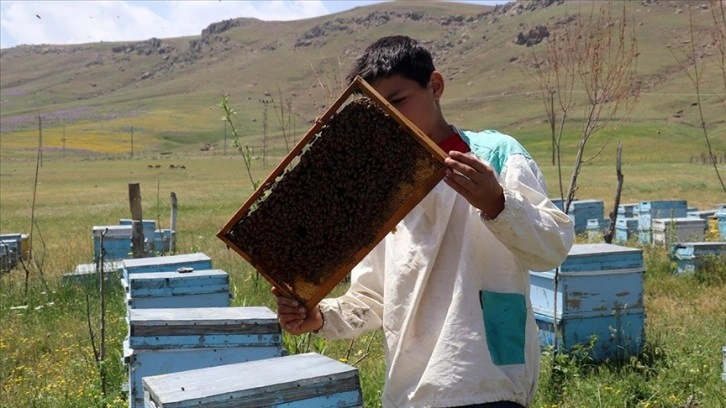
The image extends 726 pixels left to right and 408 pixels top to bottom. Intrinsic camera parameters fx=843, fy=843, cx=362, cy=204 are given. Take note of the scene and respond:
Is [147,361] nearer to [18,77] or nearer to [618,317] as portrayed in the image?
[618,317]

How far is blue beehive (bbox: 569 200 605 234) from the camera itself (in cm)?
1612

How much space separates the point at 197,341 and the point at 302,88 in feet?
144

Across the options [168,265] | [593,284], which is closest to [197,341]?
[168,265]

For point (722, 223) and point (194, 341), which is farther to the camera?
point (722, 223)

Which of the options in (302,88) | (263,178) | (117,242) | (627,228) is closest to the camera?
(117,242)

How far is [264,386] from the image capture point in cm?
275

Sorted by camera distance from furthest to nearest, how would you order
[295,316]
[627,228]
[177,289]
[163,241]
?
[627,228]
[163,241]
[177,289]
[295,316]

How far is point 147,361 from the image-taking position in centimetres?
436

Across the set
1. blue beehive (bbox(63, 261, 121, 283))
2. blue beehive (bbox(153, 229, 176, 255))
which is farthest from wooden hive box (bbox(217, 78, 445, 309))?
blue beehive (bbox(153, 229, 176, 255))

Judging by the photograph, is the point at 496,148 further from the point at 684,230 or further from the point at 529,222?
the point at 684,230

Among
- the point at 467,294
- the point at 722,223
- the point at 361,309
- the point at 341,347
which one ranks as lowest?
the point at 341,347

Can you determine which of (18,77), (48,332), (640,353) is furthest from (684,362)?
(18,77)

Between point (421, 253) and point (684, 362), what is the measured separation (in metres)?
4.55

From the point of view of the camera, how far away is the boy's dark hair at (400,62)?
2.65 m
